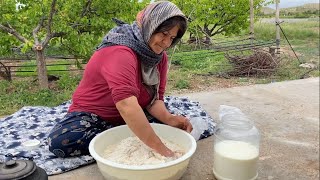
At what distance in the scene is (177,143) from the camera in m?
1.99

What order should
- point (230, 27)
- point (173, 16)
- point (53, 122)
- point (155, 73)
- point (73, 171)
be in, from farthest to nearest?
point (230, 27) < point (53, 122) < point (155, 73) < point (73, 171) < point (173, 16)

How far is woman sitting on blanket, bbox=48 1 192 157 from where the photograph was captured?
167 cm

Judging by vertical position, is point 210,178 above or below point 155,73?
below

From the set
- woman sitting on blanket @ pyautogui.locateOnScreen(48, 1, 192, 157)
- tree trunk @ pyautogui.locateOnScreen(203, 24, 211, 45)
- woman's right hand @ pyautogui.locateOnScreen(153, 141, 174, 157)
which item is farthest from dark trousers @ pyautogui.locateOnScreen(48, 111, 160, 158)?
tree trunk @ pyautogui.locateOnScreen(203, 24, 211, 45)

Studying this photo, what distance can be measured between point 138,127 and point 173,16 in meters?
0.57

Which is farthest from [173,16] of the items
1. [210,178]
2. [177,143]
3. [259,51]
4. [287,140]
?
[259,51]

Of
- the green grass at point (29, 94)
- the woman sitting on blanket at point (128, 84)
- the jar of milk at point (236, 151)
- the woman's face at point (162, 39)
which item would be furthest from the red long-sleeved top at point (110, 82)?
the green grass at point (29, 94)

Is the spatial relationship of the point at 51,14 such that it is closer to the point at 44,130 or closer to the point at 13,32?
the point at 13,32

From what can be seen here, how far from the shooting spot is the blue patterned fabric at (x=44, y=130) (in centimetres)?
200

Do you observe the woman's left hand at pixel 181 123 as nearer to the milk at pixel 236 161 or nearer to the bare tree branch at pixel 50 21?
the milk at pixel 236 161

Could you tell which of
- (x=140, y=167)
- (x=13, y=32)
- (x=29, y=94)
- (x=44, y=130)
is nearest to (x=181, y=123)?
(x=140, y=167)

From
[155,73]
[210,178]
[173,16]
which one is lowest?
[210,178]

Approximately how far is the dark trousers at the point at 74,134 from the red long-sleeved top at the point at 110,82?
0.18 feet

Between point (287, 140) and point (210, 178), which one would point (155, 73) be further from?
point (287, 140)
